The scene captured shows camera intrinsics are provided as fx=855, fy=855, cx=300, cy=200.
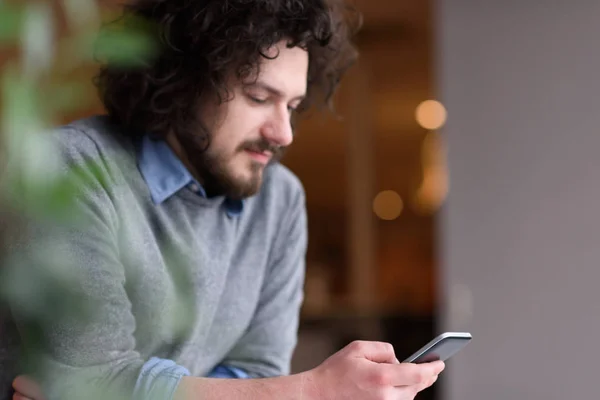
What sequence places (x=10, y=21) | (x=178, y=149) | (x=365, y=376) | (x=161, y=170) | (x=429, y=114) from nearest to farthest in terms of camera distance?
(x=10, y=21)
(x=365, y=376)
(x=161, y=170)
(x=178, y=149)
(x=429, y=114)

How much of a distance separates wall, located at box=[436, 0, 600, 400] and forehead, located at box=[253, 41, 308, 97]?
7.16ft

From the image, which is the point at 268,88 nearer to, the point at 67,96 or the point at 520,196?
the point at 67,96

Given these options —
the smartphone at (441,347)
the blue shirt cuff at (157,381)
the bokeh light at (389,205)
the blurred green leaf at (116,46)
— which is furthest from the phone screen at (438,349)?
the bokeh light at (389,205)

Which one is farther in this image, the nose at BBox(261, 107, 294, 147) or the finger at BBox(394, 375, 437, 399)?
the nose at BBox(261, 107, 294, 147)

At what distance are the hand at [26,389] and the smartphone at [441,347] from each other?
0.55 meters

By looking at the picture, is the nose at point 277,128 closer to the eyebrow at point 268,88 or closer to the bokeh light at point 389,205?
the eyebrow at point 268,88

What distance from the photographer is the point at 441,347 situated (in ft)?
4.00

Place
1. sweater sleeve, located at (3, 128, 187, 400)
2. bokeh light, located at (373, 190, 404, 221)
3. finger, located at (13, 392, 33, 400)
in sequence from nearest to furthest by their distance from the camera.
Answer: sweater sleeve, located at (3, 128, 187, 400)
finger, located at (13, 392, 33, 400)
bokeh light, located at (373, 190, 404, 221)

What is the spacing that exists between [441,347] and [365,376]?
12 centimetres

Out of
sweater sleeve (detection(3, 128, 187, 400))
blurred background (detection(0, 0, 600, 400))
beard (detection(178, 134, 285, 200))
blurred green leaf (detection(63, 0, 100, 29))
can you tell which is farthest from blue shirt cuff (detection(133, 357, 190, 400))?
blurred background (detection(0, 0, 600, 400))

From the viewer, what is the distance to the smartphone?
1.19 metres

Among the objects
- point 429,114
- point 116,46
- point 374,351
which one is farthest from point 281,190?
point 429,114

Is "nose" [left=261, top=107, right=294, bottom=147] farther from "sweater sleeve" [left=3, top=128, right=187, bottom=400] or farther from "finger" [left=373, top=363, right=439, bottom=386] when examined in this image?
"finger" [left=373, top=363, right=439, bottom=386]

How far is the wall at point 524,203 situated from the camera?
3451 mm
